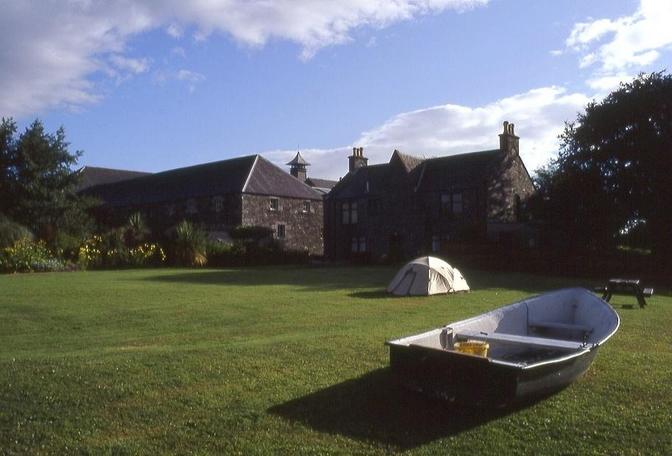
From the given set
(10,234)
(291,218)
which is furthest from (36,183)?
(291,218)

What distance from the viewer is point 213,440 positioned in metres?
7.14

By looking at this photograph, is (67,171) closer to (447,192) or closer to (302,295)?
(447,192)

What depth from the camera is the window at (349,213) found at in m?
53.1

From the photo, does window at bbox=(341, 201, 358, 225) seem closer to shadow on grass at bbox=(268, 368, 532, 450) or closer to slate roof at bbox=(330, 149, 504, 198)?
slate roof at bbox=(330, 149, 504, 198)

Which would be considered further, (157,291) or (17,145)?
(17,145)

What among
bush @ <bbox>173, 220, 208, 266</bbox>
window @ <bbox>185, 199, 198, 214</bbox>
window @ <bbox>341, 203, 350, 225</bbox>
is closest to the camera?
bush @ <bbox>173, 220, 208, 266</bbox>

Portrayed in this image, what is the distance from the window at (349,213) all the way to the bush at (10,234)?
78.6 ft

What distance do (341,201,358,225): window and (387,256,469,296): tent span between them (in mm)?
29624

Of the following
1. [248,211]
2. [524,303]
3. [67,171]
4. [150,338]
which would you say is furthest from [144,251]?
[524,303]

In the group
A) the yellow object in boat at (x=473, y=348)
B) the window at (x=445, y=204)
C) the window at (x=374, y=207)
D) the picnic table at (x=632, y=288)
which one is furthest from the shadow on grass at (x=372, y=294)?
the window at (x=374, y=207)

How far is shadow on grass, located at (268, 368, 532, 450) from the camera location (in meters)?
7.44

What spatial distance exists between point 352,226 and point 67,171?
21.2 meters

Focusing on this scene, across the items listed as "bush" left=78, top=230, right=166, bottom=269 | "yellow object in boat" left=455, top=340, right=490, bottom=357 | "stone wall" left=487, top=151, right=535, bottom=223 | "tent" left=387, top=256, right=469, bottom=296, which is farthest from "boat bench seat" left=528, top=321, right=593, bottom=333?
"stone wall" left=487, top=151, right=535, bottom=223

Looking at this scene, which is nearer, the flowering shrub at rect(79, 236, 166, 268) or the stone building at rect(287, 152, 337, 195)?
the flowering shrub at rect(79, 236, 166, 268)
